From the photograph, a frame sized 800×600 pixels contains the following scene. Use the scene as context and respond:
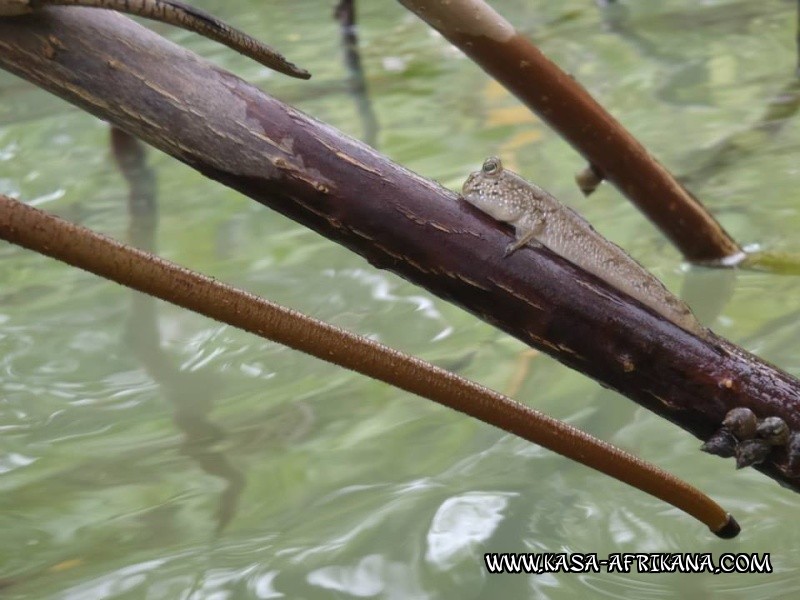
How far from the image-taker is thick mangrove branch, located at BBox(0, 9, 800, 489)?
1.14 metres

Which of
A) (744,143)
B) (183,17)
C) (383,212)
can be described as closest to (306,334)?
(383,212)

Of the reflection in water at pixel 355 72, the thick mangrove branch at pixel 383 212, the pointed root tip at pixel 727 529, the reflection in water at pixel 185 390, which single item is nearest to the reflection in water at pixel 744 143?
the reflection in water at pixel 355 72

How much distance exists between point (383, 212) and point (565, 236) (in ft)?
1.26

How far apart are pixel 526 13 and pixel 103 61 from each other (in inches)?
193

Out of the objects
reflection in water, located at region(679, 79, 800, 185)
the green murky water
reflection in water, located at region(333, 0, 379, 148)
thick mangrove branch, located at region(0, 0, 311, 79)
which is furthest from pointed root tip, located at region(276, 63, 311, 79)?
reflection in water, located at region(333, 0, 379, 148)

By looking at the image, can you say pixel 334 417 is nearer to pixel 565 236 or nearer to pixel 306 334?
pixel 565 236

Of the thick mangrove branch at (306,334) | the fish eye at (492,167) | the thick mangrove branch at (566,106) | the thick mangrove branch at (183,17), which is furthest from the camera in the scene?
the thick mangrove branch at (566,106)

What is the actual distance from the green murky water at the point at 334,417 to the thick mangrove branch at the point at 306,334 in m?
0.45

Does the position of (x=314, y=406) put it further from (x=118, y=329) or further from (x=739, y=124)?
(x=739, y=124)

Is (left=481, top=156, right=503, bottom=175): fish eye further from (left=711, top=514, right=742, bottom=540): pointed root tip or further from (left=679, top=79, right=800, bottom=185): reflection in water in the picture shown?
(left=679, top=79, right=800, bottom=185): reflection in water

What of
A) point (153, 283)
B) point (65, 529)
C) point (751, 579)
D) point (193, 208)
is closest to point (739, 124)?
point (193, 208)

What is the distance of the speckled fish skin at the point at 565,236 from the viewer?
1.33 m

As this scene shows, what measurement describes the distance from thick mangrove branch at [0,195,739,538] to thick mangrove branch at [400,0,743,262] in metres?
0.89

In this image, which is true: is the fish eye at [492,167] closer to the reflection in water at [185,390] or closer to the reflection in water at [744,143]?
the reflection in water at [185,390]
